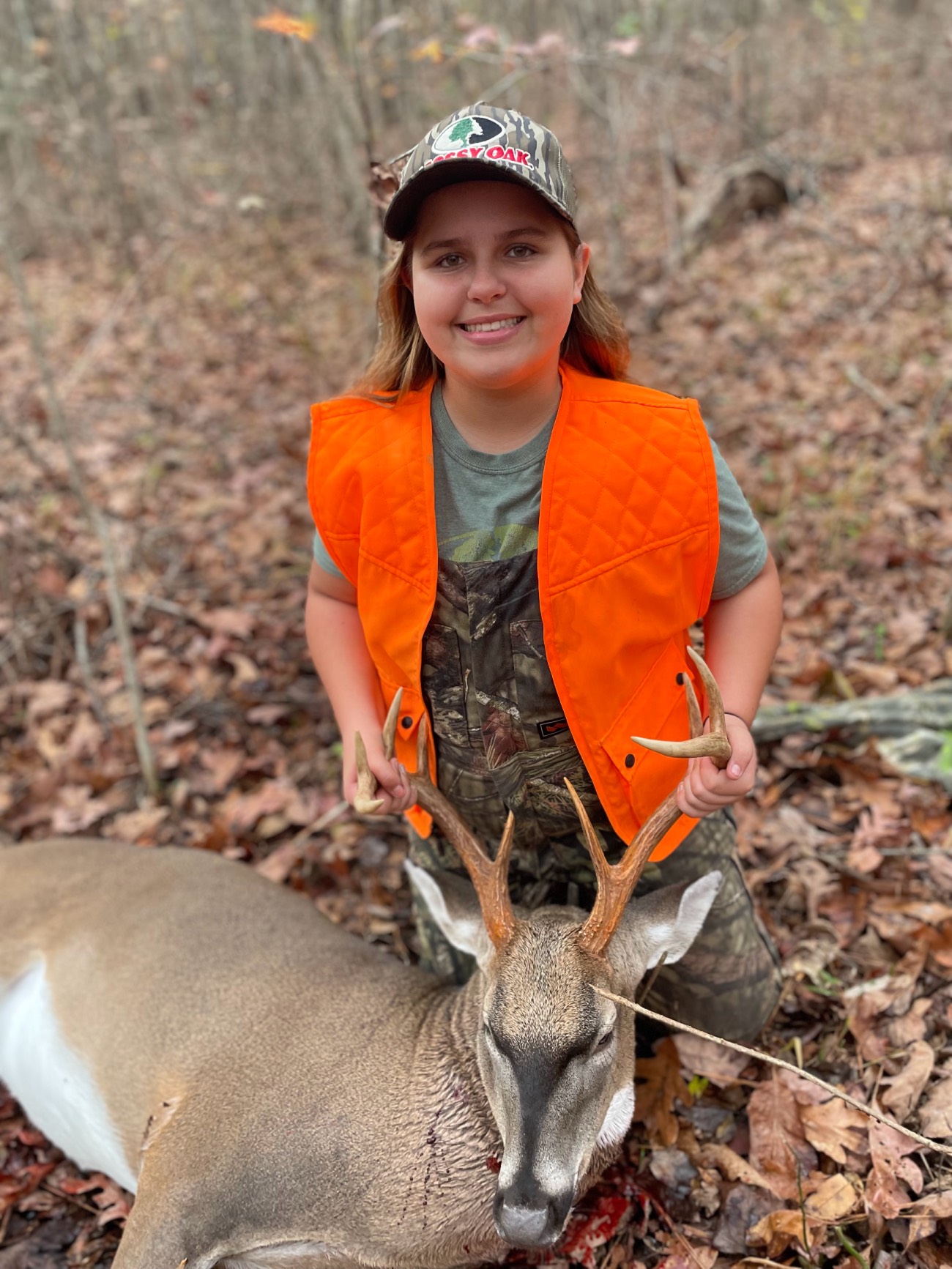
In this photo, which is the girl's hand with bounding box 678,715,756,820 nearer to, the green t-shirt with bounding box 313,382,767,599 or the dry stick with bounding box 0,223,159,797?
the green t-shirt with bounding box 313,382,767,599

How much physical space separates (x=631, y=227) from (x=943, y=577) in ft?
25.1

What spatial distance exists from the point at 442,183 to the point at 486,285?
256mm

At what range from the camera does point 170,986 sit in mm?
3219

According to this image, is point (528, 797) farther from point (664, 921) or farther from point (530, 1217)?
point (530, 1217)

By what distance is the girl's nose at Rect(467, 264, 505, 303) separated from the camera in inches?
92.7

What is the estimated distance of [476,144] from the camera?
2266mm

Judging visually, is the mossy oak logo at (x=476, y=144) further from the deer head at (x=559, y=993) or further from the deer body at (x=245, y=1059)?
the deer body at (x=245, y=1059)

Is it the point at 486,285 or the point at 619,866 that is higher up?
the point at 486,285

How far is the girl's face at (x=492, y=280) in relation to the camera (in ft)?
7.75

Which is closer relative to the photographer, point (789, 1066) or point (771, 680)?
point (789, 1066)

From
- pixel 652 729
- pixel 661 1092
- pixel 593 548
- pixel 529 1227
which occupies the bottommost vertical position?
pixel 661 1092

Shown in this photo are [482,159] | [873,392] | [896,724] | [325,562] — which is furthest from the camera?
[873,392]

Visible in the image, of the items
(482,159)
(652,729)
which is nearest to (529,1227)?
(652,729)

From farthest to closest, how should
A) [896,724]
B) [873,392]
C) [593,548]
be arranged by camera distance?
[873,392] → [896,724] → [593,548]
